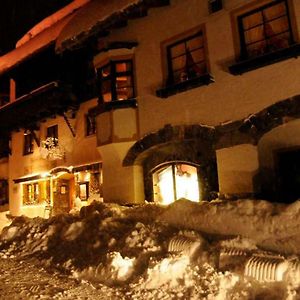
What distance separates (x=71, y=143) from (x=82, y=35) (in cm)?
613

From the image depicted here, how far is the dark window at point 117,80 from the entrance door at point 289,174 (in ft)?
17.7

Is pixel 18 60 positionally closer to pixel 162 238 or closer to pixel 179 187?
pixel 179 187

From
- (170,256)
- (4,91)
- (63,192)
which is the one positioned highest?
(4,91)

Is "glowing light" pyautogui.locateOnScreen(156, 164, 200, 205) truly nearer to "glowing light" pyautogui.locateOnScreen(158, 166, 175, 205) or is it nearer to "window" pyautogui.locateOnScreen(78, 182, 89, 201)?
"glowing light" pyautogui.locateOnScreen(158, 166, 175, 205)

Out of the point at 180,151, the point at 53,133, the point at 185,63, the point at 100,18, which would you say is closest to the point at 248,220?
the point at 180,151

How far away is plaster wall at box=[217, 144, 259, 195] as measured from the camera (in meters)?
9.29

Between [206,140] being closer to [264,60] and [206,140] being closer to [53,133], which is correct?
[264,60]

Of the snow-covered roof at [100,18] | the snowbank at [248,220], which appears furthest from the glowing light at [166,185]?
the snow-covered roof at [100,18]

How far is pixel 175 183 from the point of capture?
38.0 feet

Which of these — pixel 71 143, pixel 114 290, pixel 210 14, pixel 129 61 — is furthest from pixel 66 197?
pixel 114 290

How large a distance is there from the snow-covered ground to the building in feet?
8.05

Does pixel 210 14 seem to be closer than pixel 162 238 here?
No

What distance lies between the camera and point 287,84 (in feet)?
29.2

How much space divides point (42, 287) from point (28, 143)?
15131 millimetres
